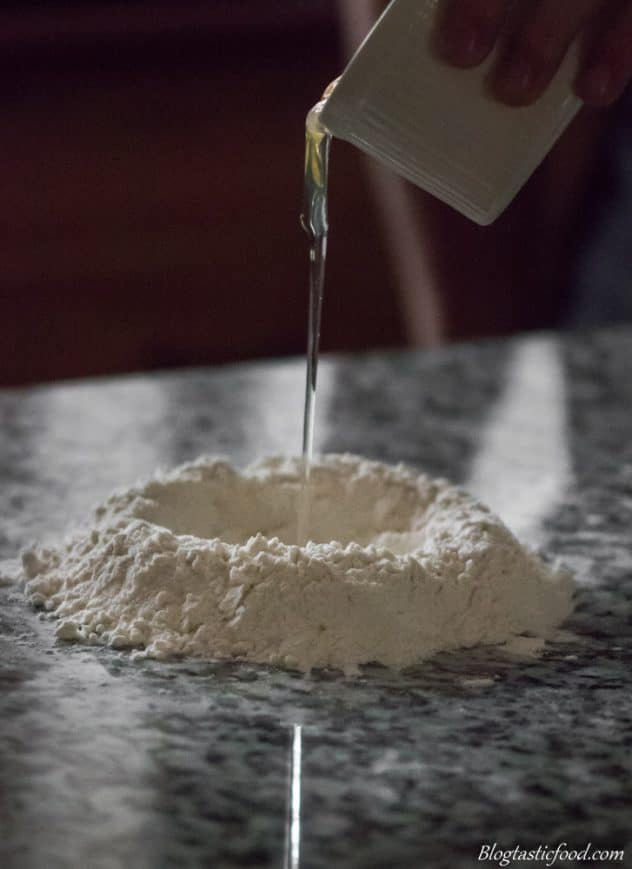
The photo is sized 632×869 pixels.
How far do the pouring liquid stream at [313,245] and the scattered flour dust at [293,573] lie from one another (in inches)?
1.0

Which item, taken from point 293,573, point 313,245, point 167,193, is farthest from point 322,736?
point 167,193

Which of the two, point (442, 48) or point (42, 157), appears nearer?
point (442, 48)

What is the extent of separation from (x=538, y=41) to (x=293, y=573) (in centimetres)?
34

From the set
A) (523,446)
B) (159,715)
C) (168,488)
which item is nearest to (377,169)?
(523,446)

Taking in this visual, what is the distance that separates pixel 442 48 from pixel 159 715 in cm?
40

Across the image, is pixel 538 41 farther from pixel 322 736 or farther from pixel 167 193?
pixel 167 193

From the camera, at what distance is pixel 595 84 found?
0.85 meters

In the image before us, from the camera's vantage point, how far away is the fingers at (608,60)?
856 millimetres

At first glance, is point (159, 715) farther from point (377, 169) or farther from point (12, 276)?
point (12, 276)

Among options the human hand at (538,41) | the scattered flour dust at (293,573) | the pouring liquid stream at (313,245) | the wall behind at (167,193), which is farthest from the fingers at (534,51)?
the wall behind at (167,193)

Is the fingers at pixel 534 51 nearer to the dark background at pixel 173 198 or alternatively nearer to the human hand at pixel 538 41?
the human hand at pixel 538 41

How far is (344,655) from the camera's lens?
80cm

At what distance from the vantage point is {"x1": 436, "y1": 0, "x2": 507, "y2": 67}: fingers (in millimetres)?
802

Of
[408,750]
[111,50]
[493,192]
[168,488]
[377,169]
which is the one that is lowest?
[408,750]
